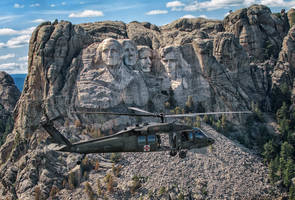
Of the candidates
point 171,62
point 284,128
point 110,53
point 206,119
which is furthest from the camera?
point 284,128

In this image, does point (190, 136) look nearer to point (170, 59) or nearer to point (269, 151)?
point (269, 151)

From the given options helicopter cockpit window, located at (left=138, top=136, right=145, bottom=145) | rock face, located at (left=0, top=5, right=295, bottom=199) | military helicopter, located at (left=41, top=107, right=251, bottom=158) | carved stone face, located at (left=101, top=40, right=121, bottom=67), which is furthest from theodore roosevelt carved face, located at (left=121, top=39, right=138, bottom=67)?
helicopter cockpit window, located at (left=138, top=136, right=145, bottom=145)

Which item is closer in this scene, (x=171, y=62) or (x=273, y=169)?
(x=273, y=169)

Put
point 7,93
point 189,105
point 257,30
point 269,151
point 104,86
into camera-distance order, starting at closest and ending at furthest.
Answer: point 104,86
point 269,151
point 189,105
point 7,93
point 257,30

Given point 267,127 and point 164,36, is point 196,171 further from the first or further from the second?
point 164,36

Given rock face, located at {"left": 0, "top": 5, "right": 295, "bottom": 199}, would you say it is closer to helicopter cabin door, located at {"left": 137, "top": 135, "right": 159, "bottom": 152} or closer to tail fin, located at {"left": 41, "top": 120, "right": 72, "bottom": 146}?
tail fin, located at {"left": 41, "top": 120, "right": 72, "bottom": 146}

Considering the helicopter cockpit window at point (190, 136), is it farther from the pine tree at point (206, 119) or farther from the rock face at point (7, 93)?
the rock face at point (7, 93)

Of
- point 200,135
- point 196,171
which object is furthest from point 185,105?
point 200,135

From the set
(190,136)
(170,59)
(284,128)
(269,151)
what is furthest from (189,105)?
(190,136)
